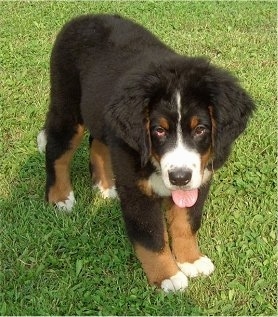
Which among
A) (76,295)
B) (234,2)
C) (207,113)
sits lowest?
(234,2)

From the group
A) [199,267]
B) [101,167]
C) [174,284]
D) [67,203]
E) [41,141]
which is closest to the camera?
[174,284]

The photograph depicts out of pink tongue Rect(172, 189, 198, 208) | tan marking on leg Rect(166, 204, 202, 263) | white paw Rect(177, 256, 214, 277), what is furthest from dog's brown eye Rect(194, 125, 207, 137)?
white paw Rect(177, 256, 214, 277)

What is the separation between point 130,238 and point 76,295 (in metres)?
0.50

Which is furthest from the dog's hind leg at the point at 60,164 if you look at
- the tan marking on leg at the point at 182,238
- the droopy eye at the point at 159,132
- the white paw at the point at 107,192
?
the droopy eye at the point at 159,132

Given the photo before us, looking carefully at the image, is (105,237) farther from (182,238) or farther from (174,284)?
(174,284)

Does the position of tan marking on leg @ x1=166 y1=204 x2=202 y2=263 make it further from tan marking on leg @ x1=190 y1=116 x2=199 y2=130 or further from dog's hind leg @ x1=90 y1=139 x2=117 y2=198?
dog's hind leg @ x1=90 y1=139 x2=117 y2=198

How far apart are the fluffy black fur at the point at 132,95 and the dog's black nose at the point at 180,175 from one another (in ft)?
0.80

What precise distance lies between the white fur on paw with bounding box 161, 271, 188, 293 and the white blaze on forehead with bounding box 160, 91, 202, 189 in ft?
2.32

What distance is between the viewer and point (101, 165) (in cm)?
483

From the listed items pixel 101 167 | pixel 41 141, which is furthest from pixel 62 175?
pixel 41 141

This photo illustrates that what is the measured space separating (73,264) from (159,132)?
3.85 ft

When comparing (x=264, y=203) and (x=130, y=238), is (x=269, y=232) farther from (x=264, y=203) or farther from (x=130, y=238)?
(x=130, y=238)

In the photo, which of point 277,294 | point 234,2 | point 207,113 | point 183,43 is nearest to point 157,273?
point 277,294

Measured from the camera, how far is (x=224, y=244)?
13.3 ft
